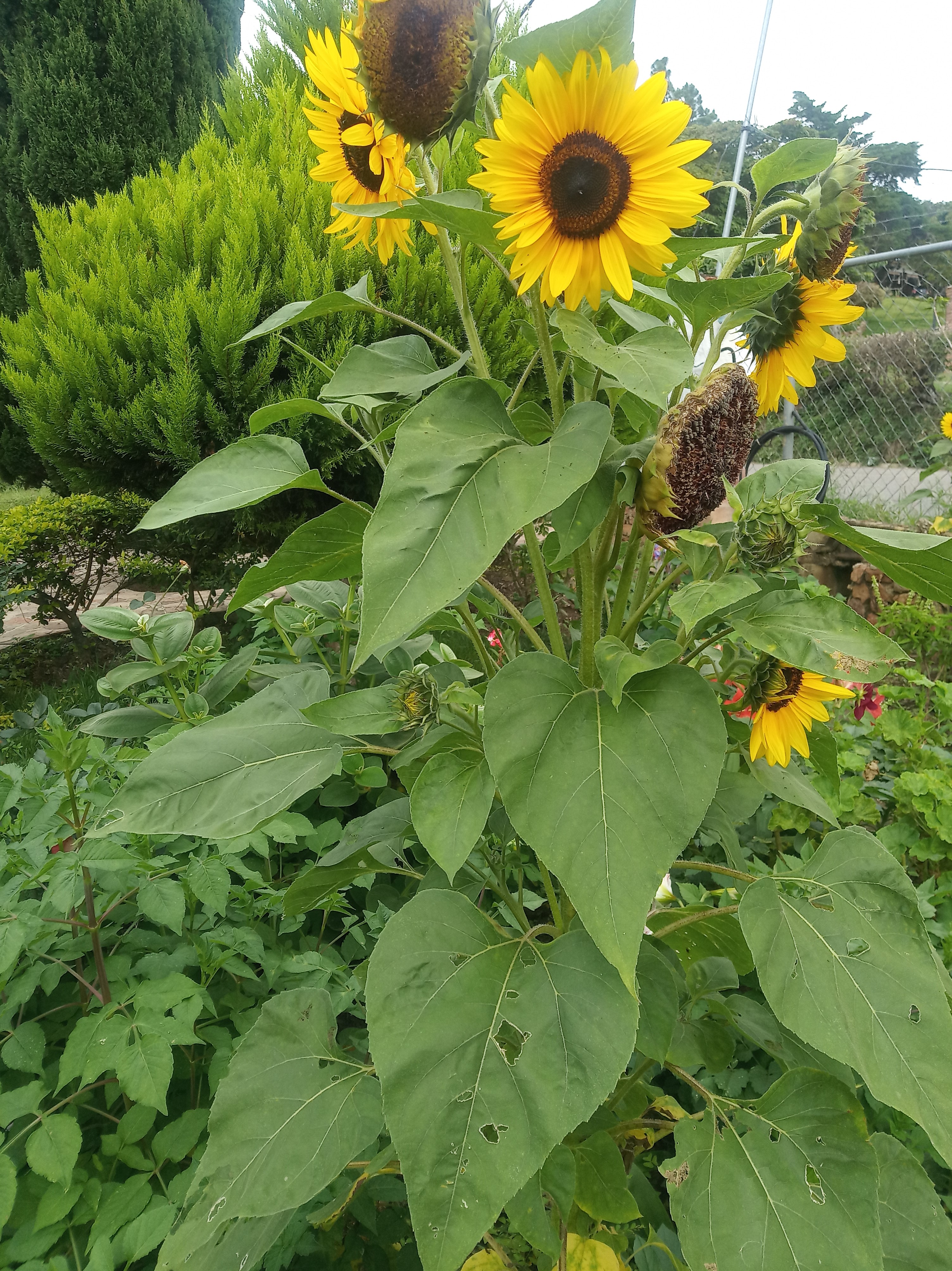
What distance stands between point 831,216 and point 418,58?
0.43m

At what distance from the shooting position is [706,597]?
607mm

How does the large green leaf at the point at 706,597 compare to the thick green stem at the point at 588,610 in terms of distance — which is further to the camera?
the thick green stem at the point at 588,610

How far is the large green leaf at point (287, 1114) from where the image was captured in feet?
2.35

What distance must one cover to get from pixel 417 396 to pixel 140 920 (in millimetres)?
1122

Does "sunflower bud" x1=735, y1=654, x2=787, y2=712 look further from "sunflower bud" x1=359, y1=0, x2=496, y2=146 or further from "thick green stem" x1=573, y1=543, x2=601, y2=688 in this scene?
"sunflower bud" x1=359, y1=0, x2=496, y2=146

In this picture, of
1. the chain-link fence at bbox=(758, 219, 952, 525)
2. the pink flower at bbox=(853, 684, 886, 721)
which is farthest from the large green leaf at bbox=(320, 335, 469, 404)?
the chain-link fence at bbox=(758, 219, 952, 525)

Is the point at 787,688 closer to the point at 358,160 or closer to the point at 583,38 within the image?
the point at 583,38

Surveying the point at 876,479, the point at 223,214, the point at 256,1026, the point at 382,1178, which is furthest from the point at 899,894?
the point at 876,479

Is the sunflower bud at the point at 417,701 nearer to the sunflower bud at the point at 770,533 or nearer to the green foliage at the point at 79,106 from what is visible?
the sunflower bud at the point at 770,533

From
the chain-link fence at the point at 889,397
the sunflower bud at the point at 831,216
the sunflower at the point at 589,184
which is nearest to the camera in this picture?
the sunflower at the point at 589,184

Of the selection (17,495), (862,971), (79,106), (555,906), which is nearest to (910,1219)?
(862,971)

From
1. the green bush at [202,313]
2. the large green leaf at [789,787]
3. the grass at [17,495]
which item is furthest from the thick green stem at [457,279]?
the grass at [17,495]

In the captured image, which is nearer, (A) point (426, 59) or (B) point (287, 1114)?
(A) point (426, 59)

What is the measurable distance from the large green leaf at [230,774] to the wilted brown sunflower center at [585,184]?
2.01 feet
